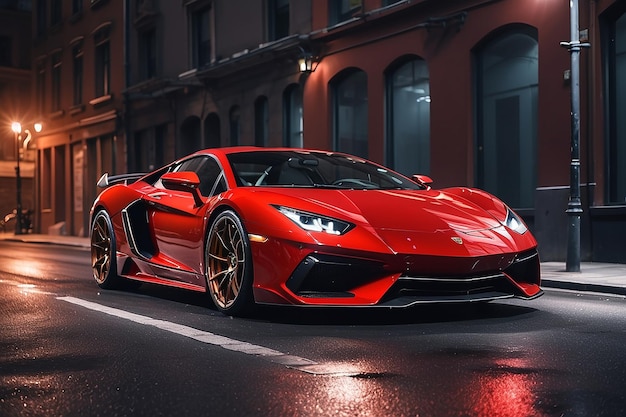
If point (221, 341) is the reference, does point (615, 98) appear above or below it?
above

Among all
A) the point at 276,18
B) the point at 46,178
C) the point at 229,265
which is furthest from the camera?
the point at 46,178

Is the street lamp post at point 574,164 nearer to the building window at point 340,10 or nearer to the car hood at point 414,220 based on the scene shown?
the car hood at point 414,220

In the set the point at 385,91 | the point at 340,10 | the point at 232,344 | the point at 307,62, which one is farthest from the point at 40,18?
the point at 232,344

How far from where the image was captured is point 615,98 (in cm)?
1442

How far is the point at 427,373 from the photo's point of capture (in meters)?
4.64

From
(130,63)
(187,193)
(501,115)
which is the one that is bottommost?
(187,193)

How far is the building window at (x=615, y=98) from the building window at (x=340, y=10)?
7.21 metres

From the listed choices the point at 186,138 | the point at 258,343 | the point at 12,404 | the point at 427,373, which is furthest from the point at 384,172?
the point at 186,138

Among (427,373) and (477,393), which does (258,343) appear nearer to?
(427,373)

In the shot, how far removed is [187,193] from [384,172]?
1.63m

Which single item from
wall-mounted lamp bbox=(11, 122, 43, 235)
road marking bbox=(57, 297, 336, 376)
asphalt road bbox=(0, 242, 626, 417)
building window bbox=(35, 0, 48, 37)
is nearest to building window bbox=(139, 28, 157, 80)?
wall-mounted lamp bbox=(11, 122, 43, 235)

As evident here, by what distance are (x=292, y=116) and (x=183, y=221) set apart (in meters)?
15.7

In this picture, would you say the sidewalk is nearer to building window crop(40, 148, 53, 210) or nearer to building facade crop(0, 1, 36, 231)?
building window crop(40, 148, 53, 210)

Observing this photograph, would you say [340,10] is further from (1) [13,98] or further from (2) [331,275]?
(1) [13,98]
